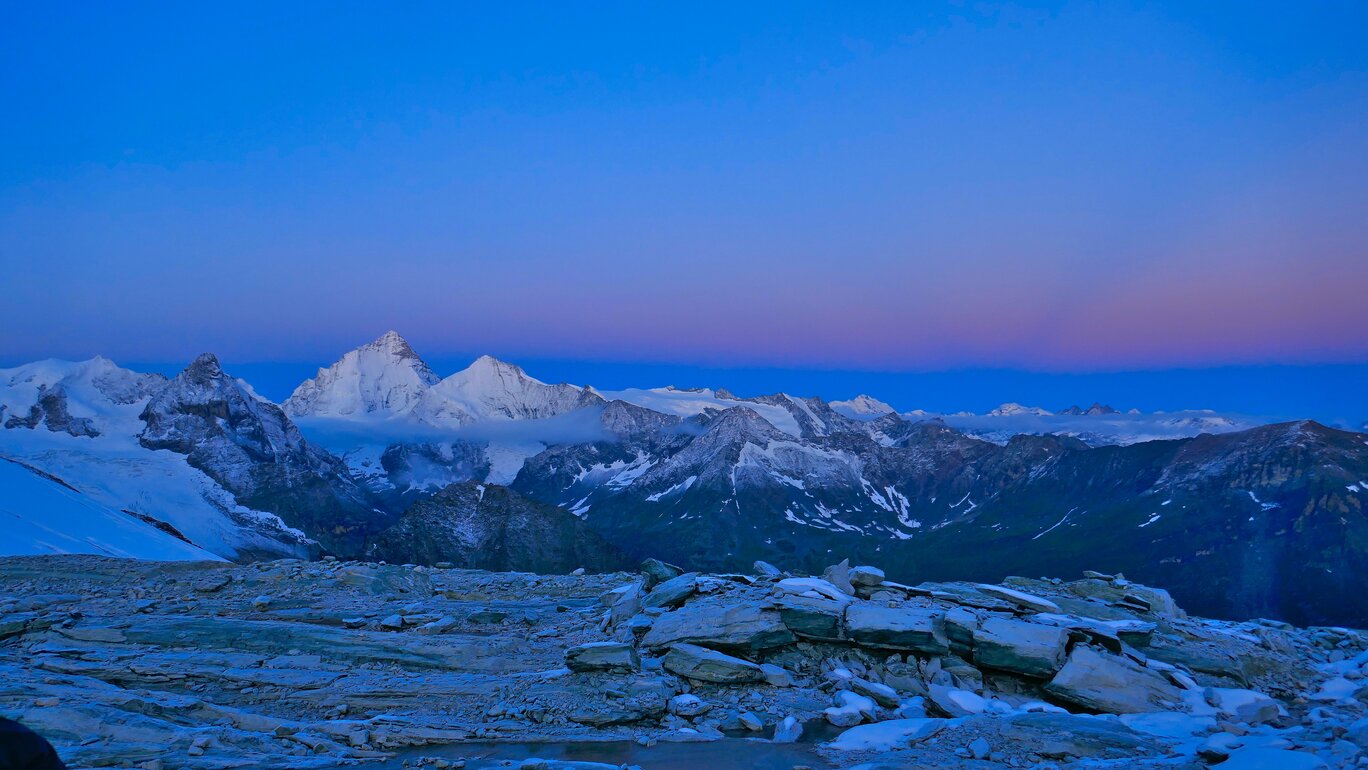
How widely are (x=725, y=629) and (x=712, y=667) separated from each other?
6.30 feet

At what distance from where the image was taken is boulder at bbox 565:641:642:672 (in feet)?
81.1

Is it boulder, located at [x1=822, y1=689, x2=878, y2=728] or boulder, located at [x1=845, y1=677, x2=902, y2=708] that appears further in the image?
boulder, located at [x1=845, y1=677, x2=902, y2=708]

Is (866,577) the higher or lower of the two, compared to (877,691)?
higher

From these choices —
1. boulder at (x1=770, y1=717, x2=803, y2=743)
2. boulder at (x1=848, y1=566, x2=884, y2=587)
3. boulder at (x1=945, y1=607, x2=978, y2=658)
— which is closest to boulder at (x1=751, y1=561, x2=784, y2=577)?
boulder at (x1=848, y1=566, x2=884, y2=587)

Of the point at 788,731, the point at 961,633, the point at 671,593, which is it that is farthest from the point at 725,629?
the point at 961,633

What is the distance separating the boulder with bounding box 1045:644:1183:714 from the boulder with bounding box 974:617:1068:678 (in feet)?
1.54

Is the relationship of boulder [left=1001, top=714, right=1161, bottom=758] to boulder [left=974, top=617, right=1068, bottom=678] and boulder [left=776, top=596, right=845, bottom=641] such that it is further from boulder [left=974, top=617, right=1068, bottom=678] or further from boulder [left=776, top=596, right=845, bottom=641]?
boulder [left=776, top=596, right=845, bottom=641]

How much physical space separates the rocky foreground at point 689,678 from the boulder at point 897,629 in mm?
68

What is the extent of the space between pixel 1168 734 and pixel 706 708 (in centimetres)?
1219

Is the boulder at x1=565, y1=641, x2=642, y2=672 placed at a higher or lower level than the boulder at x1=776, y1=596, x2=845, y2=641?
lower

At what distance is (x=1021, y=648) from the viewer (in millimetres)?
24719

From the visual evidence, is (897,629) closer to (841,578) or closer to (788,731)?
(841,578)

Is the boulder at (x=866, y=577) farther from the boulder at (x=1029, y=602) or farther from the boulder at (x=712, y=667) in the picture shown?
the boulder at (x=712, y=667)

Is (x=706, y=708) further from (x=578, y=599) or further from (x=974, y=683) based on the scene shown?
(x=578, y=599)
